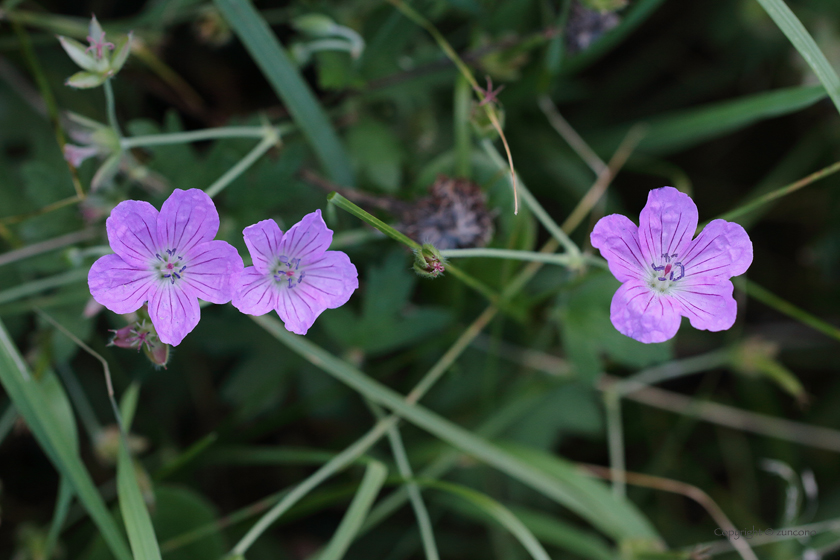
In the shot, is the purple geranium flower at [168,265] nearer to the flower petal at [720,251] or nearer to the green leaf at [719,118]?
the flower petal at [720,251]

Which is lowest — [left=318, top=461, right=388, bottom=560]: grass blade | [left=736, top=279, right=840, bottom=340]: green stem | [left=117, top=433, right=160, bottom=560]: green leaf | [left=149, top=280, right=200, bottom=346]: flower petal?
[left=117, top=433, right=160, bottom=560]: green leaf

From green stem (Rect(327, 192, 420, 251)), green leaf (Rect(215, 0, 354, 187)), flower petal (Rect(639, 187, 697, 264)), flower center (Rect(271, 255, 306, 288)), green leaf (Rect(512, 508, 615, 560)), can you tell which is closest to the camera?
green stem (Rect(327, 192, 420, 251))

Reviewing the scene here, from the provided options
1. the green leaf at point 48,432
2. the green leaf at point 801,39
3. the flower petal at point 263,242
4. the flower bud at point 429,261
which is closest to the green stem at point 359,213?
the flower bud at point 429,261

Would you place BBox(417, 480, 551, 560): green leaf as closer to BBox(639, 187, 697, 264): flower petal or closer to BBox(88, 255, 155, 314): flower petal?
BBox(639, 187, 697, 264): flower petal

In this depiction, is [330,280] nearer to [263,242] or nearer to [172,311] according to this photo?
[263,242]

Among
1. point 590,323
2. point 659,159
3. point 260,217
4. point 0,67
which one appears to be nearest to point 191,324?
point 260,217

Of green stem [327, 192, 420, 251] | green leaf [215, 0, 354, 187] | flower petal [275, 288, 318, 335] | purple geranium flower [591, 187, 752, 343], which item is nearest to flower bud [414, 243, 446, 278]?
green stem [327, 192, 420, 251]
